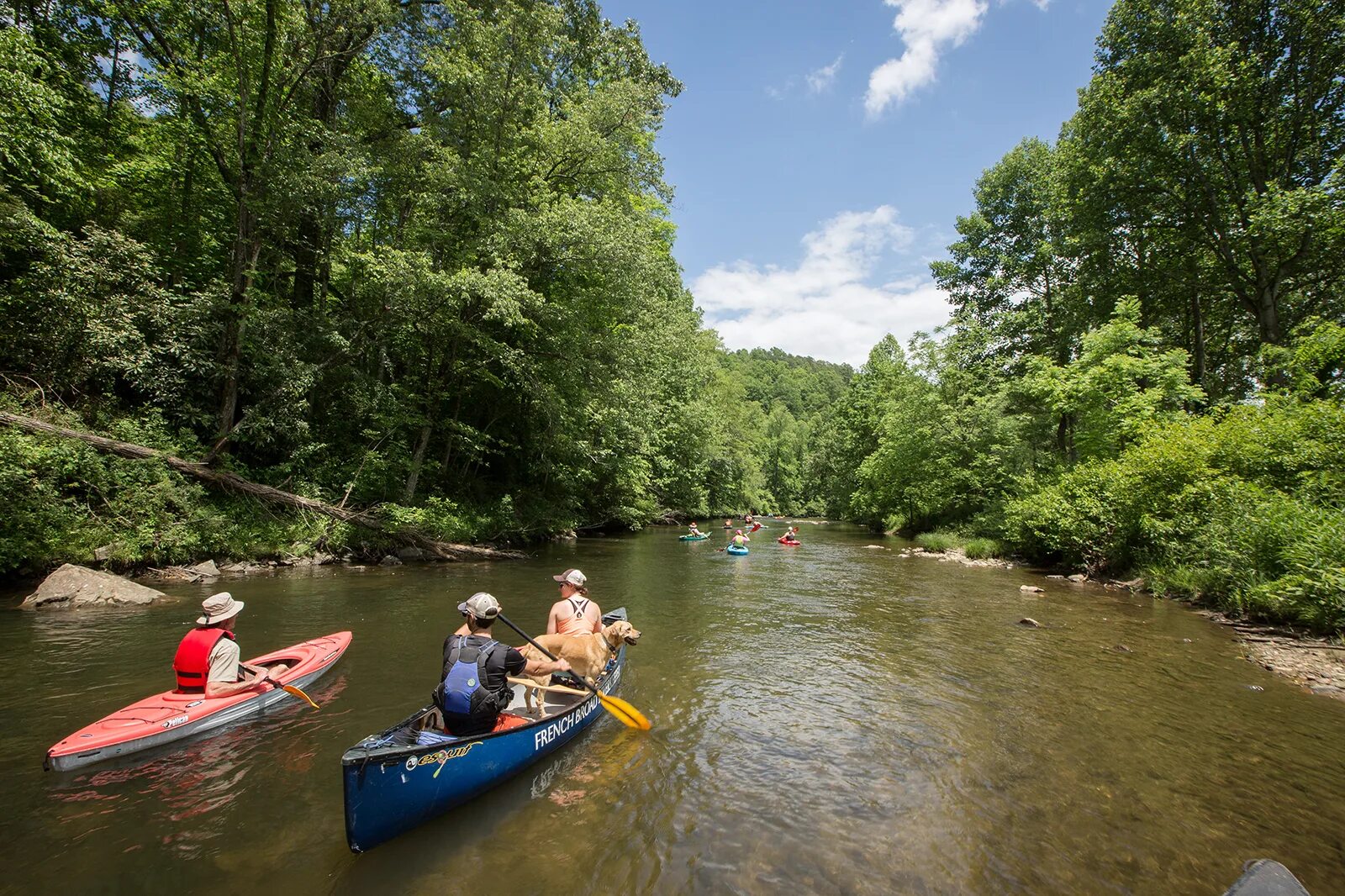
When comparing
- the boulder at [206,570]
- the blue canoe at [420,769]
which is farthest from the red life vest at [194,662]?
the boulder at [206,570]

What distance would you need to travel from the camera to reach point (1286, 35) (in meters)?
17.2

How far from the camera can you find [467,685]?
4.92 metres

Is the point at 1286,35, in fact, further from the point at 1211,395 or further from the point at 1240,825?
the point at 1240,825

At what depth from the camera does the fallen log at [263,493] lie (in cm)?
1172

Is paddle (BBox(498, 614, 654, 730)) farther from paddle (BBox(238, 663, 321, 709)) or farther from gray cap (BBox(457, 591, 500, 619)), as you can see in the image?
paddle (BBox(238, 663, 321, 709))

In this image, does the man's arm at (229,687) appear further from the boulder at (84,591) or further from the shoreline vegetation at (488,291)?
the shoreline vegetation at (488,291)

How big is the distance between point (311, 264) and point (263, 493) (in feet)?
28.7

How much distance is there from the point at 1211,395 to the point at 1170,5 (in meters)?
14.1

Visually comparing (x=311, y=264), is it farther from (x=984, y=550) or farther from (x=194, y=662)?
(x=984, y=550)

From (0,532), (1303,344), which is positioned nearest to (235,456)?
(0,532)

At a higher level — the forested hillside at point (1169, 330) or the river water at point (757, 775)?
the forested hillside at point (1169, 330)

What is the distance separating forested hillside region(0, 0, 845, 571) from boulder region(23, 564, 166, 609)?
1.20m

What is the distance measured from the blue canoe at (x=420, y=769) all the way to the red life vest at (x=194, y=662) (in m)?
2.80

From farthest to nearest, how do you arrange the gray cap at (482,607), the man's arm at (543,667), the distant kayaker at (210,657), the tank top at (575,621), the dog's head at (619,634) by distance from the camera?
the dog's head at (619,634), the tank top at (575,621), the man's arm at (543,667), the distant kayaker at (210,657), the gray cap at (482,607)
